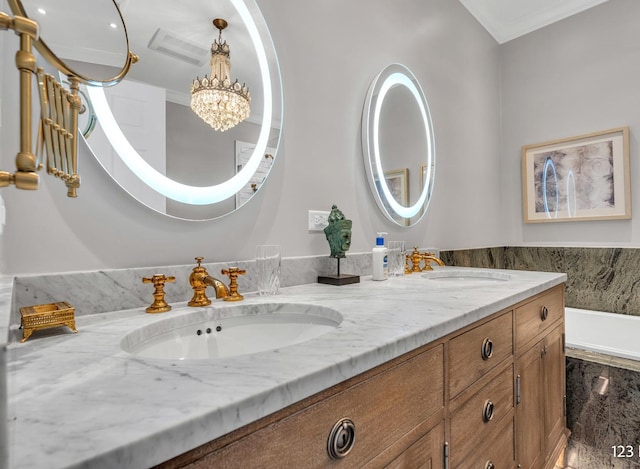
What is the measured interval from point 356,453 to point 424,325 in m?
0.27

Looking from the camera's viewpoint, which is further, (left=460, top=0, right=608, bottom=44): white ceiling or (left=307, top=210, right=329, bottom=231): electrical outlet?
(left=460, top=0, right=608, bottom=44): white ceiling

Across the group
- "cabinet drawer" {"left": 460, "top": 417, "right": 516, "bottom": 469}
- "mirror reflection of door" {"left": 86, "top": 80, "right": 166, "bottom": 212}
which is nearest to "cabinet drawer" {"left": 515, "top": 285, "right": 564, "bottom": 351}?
"cabinet drawer" {"left": 460, "top": 417, "right": 516, "bottom": 469}

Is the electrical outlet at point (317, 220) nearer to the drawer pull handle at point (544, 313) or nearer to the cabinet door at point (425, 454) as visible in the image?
the cabinet door at point (425, 454)

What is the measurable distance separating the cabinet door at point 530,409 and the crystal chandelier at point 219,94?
4.07ft

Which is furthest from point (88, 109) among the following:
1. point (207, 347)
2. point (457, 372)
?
point (457, 372)

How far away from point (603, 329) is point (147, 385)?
2.77 m

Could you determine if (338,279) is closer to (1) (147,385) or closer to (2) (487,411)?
(2) (487,411)

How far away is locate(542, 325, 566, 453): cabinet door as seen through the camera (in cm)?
140

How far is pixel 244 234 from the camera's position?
114 centimetres

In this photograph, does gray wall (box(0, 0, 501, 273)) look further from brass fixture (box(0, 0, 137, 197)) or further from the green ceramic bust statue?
brass fixture (box(0, 0, 137, 197))

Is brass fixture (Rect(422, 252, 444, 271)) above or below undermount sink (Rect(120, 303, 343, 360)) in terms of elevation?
above

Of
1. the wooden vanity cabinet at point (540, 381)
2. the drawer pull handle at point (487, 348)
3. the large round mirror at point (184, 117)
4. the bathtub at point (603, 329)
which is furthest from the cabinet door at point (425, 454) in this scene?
the bathtub at point (603, 329)

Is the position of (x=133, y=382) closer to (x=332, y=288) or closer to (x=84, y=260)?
(x=84, y=260)

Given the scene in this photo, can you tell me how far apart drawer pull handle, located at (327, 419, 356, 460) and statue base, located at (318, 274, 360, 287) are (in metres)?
0.71
